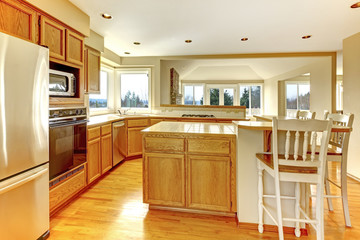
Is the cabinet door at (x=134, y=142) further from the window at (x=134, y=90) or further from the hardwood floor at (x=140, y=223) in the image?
the hardwood floor at (x=140, y=223)

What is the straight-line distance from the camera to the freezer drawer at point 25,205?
1224mm

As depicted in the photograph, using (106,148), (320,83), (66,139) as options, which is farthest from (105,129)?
(320,83)

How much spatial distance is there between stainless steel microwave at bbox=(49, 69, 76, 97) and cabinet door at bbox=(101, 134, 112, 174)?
0.94 metres

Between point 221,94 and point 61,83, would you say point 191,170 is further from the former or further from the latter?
point 221,94

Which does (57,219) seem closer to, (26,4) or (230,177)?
(230,177)

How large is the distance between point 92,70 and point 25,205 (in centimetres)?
215

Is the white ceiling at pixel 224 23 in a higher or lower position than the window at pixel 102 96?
higher

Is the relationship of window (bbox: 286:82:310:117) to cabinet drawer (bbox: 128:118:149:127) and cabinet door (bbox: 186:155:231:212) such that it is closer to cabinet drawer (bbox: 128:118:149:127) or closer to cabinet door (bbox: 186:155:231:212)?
cabinet drawer (bbox: 128:118:149:127)

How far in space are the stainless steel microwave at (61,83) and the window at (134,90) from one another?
2.50 meters

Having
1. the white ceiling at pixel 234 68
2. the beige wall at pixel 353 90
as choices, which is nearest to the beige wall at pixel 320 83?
the white ceiling at pixel 234 68

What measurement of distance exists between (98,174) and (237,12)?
298 cm

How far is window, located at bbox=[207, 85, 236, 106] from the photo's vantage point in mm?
7820

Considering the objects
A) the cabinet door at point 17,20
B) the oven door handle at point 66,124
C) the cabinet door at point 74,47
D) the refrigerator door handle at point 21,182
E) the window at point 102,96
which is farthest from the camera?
the window at point 102,96

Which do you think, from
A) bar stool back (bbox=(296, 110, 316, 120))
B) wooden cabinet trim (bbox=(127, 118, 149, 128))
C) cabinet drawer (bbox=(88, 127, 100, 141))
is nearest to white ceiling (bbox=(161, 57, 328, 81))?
wooden cabinet trim (bbox=(127, 118, 149, 128))
